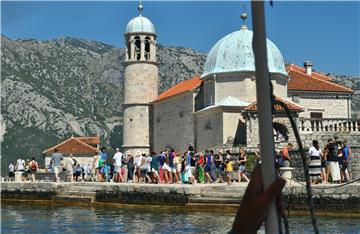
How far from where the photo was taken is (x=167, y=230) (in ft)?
44.4

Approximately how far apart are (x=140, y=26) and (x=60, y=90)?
285 feet

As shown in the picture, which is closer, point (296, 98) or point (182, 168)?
point (182, 168)

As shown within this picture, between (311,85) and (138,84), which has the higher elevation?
(138,84)

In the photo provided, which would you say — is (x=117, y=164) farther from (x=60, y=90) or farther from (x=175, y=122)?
(x=60, y=90)

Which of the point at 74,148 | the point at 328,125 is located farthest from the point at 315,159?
the point at 74,148

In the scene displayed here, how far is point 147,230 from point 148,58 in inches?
1536

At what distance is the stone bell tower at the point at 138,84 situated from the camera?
51.1 meters

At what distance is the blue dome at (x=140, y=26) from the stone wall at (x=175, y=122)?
583 centimetres

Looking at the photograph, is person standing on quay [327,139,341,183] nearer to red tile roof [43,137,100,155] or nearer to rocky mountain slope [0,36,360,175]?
red tile roof [43,137,100,155]

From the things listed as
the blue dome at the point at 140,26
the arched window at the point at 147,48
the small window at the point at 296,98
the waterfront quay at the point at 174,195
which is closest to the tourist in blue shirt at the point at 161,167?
the waterfront quay at the point at 174,195

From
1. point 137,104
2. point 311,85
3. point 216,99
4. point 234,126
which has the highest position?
point 311,85

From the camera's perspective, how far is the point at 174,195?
62.4 ft

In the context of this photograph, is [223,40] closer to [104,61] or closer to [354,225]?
[354,225]

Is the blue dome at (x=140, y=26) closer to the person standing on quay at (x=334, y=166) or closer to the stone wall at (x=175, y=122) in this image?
the stone wall at (x=175, y=122)
